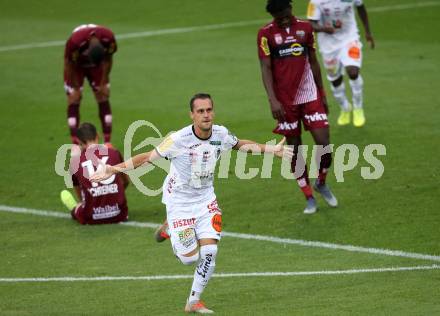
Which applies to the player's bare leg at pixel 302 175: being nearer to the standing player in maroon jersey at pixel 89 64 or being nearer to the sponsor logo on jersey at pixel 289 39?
the sponsor logo on jersey at pixel 289 39

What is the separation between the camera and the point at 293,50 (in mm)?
14562

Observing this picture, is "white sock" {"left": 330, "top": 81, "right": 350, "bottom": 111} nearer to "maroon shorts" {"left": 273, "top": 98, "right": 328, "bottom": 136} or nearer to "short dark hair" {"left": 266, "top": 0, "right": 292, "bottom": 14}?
"maroon shorts" {"left": 273, "top": 98, "right": 328, "bottom": 136}

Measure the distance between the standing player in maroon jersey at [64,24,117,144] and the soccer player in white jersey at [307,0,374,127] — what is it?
3.74 m

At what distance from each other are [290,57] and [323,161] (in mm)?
1546

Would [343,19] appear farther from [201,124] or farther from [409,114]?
[201,124]

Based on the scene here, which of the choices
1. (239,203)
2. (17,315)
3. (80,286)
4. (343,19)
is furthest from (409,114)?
(17,315)

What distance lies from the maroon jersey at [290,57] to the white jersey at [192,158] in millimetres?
3459

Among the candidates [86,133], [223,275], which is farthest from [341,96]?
[223,275]

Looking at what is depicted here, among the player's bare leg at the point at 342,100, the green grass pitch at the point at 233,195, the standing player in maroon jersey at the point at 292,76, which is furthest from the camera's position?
the player's bare leg at the point at 342,100

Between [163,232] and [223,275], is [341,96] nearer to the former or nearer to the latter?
[223,275]

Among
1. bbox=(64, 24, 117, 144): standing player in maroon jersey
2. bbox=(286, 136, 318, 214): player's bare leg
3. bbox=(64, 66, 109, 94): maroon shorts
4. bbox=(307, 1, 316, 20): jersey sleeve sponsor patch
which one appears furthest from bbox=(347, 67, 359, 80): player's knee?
bbox=(286, 136, 318, 214): player's bare leg

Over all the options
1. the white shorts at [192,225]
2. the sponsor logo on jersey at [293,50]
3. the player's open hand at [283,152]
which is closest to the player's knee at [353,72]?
the sponsor logo on jersey at [293,50]

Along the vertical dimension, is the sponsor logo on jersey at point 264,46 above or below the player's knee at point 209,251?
above

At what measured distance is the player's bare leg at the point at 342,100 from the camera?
64.7ft
